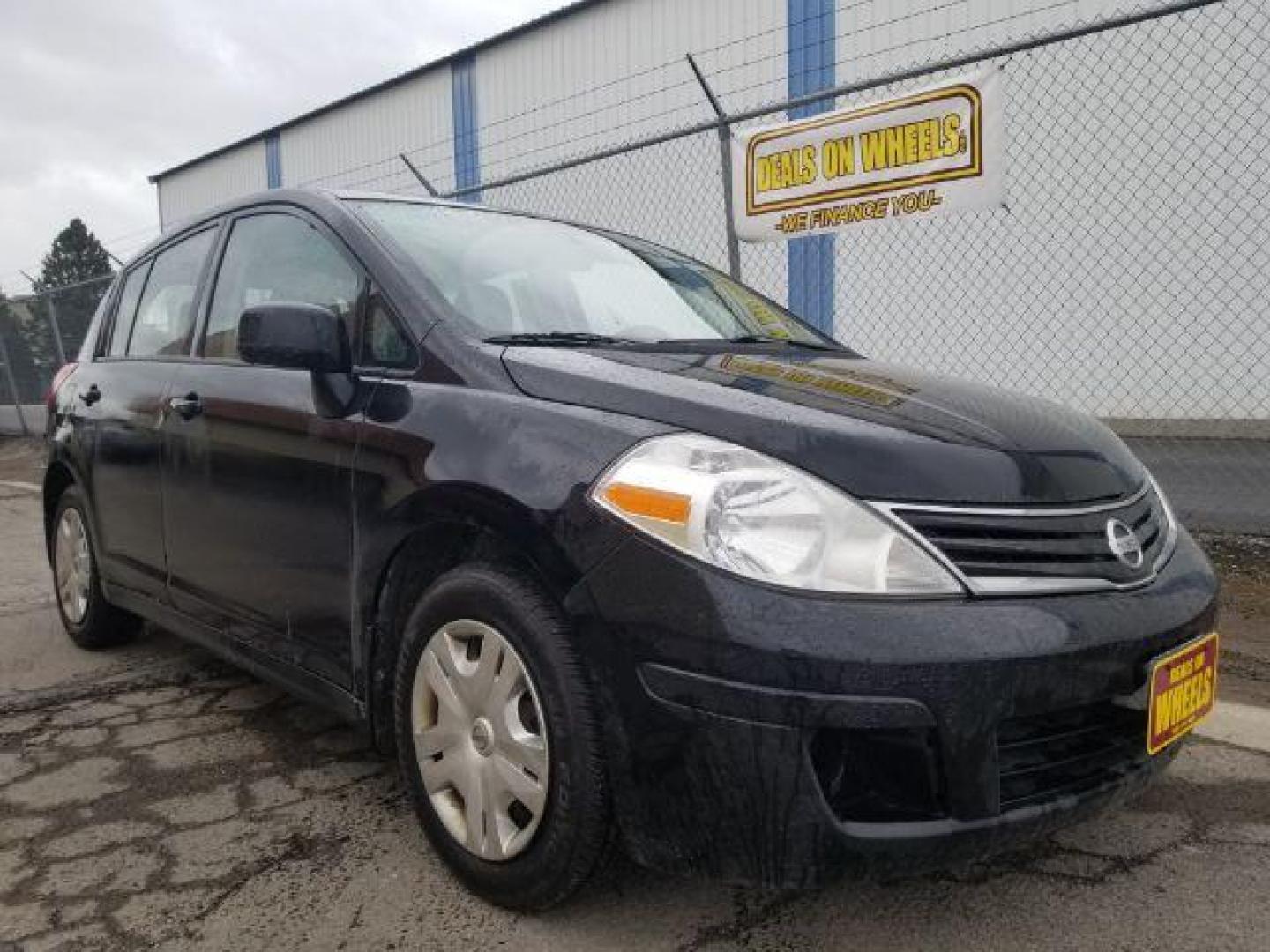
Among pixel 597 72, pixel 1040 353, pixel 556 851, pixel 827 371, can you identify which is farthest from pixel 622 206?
pixel 556 851

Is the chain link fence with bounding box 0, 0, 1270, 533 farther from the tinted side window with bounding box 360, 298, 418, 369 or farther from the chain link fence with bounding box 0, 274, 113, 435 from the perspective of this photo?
the tinted side window with bounding box 360, 298, 418, 369

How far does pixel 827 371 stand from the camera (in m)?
2.24

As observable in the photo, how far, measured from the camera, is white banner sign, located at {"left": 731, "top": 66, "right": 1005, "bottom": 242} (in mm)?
4621

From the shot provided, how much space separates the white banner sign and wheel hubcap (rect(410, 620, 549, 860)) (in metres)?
3.69

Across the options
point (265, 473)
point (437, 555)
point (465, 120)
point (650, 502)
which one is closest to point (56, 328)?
point (465, 120)

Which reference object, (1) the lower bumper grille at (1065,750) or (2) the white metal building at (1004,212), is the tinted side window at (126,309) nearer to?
(1) the lower bumper grille at (1065,750)

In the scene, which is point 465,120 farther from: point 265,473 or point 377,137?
point 265,473

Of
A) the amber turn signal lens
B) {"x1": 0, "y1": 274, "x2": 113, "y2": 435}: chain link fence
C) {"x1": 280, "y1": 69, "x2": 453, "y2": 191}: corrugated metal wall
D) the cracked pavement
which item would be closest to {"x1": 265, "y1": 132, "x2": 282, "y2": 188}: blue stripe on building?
{"x1": 280, "y1": 69, "x2": 453, "y2": 191}: corrugated metal wall

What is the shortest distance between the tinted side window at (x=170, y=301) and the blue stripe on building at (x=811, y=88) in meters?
7.07

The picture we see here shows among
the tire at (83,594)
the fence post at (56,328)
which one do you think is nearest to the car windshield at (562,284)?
the tire at (83,594)

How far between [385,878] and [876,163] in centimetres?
403

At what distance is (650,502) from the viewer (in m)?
1.68

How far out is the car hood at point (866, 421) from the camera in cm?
168

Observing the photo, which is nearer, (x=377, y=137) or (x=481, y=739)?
(x=481, y=739)
